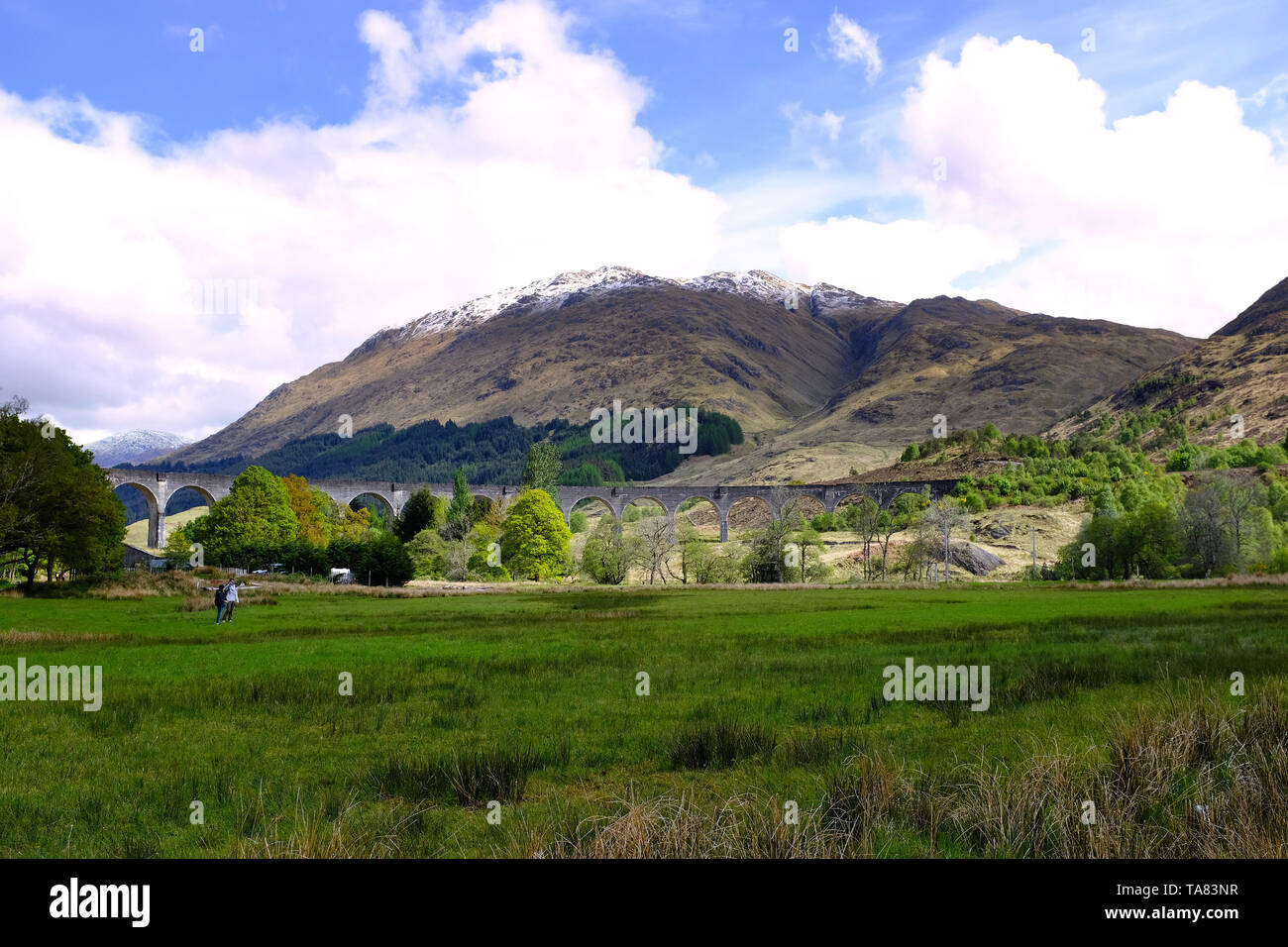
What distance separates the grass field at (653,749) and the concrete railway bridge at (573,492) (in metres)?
84.2

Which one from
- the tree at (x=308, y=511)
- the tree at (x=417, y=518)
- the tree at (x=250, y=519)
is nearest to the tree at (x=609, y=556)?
the tree at (x=417, y=518)

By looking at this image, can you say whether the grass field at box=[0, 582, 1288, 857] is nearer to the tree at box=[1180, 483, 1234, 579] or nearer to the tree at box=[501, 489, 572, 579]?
the tree at box=[501, 489, 572, 579]

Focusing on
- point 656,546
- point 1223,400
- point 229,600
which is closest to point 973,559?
Result: point 656,546

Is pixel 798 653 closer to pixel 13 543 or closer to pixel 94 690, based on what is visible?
pixel 94 690

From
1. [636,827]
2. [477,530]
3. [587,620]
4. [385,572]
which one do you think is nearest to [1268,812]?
[636,827]

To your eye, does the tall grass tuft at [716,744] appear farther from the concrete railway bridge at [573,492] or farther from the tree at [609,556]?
the concrete railway bridge at [573,492]

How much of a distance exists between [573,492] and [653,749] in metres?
146

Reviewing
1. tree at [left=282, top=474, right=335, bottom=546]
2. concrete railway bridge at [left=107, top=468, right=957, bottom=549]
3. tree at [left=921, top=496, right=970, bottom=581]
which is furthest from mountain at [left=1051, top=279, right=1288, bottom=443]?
tree at [left=282, top=474, right=335, bottom=546]

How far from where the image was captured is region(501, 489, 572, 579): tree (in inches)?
3051

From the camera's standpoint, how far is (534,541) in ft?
255

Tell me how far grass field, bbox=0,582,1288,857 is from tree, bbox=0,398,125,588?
23178 mm
